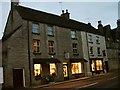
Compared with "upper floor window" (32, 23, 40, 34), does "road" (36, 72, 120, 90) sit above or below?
below

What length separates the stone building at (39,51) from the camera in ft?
79.0

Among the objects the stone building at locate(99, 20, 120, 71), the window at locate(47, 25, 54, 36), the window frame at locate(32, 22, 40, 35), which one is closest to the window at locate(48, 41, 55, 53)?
the window at locate(47, 25, 54, 36)

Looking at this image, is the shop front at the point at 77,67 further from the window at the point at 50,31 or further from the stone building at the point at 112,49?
the stone building at the point at 112,49

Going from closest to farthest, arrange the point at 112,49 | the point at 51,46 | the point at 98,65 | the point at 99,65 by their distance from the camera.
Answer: the point at 51,46 < the point at 98,65 < the point at 99,65 < the point at 112,49

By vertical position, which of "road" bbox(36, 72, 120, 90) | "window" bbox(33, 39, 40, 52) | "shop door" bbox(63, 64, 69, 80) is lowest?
"road" bbox(36, 72, 120, 90)

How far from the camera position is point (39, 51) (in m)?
26.3

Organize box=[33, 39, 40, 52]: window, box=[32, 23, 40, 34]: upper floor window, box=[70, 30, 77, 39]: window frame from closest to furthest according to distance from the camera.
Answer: box=[33, 39, 40, 52]: window
box=[32, 23, 40, 34]: upper floor window
box=[70, 30, 77, 39]: window frame

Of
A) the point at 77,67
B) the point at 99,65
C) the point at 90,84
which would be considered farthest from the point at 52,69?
the point at 99,65

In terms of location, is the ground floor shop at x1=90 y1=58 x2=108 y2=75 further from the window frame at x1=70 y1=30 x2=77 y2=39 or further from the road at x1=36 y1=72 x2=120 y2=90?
the road at x1=36 y1=72 x2=120 y2=90

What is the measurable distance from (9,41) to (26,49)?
222 centimetres

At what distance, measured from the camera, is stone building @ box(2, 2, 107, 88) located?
24.1m

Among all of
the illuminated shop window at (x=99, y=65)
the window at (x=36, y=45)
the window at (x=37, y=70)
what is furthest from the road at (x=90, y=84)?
the illuminated shop window at (x=99, y=65)

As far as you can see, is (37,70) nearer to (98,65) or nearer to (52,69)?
(52,69)

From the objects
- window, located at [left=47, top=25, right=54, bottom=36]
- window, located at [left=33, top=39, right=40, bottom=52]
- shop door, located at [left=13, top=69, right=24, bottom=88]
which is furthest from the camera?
window, located at [left=47, top=25, right=54, bottom=36]
